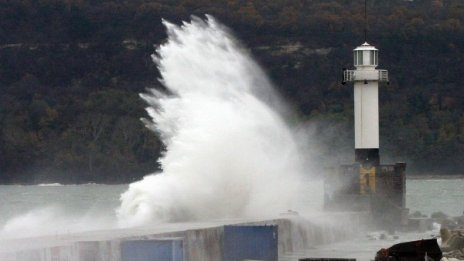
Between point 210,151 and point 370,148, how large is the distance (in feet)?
19.0

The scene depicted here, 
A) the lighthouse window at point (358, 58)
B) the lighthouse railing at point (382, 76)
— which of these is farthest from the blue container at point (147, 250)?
the lighthouse window at point (358, 58)

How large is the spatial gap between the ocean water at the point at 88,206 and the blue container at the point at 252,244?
3.93 metres

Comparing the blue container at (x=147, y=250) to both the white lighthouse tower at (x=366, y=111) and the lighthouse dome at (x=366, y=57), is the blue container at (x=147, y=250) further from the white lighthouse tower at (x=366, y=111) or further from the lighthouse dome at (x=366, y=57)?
the lighthouse dome at (x=366, y=57)

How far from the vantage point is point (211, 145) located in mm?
36219

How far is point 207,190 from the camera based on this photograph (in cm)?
3516

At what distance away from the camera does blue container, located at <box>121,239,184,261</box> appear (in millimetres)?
23031

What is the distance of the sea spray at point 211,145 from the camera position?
111 feet

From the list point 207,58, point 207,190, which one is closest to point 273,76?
point 207,58

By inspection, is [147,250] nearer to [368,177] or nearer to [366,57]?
[368,177]

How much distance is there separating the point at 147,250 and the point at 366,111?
1788 centimetres

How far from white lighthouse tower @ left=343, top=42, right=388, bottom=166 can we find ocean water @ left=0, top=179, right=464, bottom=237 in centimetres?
415

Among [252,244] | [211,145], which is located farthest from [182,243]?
[211,145]

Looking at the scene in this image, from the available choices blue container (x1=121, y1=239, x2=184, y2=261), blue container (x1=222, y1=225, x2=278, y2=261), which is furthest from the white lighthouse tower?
blue container (x1=121, y1=239, x2=184, y2=261)

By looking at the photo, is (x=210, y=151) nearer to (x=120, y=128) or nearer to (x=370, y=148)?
(x=370, y=148)
